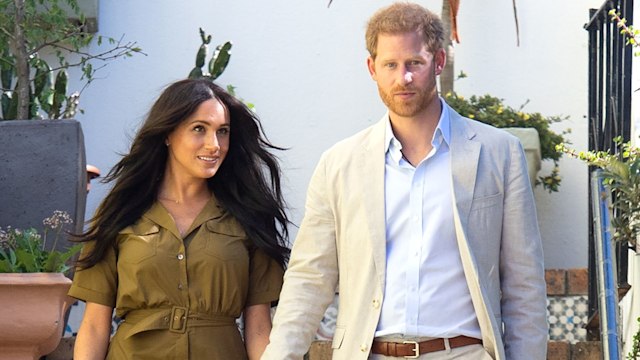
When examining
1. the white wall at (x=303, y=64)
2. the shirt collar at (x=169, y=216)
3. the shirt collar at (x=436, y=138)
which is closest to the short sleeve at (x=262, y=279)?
the shirt collar at (x=169, y=216)

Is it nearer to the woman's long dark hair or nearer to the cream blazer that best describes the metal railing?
the woman's long dark hair

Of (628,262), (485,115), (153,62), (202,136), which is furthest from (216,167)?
(153,62)

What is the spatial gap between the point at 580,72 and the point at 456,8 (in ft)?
2.74

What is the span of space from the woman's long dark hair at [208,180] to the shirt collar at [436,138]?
732 millimetres

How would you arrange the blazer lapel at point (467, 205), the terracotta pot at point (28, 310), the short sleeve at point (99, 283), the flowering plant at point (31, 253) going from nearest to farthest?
the blazer lapel at point (467, 205)
the short sleeve at point (99, 283)
the terracotta pot at point (28, 310)
the flowering plant at point (31, 253)

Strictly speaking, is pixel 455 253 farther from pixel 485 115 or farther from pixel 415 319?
pixel 485 115

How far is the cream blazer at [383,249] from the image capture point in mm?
4227

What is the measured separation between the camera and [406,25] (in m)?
4.37

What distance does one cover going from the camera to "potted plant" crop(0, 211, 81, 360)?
5836mm

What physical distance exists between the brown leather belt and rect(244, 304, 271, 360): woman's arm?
2.77 feet

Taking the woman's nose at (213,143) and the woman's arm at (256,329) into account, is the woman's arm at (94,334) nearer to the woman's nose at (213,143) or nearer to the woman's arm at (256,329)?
the woman's arm at (256,329)

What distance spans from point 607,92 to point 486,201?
2935mm

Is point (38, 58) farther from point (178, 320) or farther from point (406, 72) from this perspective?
point (406, 72)

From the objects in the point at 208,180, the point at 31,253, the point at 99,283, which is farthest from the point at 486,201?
the point at 31,253
